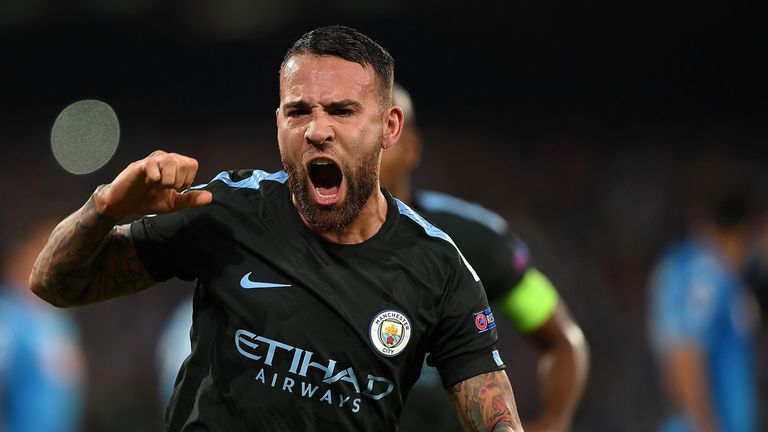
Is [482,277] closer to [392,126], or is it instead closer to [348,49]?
[392,126]

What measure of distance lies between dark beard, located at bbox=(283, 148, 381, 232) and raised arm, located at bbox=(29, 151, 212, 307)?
0.66 feet

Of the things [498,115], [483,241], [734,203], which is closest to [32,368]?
[498,115]

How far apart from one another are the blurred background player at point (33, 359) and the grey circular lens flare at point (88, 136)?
2.35 ft

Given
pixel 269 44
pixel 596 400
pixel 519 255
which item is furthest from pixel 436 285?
pixel 269 44

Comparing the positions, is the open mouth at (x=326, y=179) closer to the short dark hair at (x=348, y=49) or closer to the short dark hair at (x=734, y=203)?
the short dark hair at (x=348, y=49)

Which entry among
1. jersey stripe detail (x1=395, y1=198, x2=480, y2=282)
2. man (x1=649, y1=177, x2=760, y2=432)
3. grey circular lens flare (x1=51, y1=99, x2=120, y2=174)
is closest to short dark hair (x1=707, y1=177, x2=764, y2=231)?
man (x1=649, y1=177, x2=760, y2=432)

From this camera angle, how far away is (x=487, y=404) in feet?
7.44

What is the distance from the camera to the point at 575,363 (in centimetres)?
421

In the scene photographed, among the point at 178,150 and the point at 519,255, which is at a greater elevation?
the point at 178,150

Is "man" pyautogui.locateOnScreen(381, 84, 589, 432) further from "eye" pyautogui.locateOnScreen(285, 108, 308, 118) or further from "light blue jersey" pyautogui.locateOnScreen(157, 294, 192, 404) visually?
"light blue jersey" pyautogui.locateOnScreen(157, 294, 192, 404)

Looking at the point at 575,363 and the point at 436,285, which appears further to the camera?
the point at 575,363

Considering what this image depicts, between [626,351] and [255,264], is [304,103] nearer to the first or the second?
[255,264]

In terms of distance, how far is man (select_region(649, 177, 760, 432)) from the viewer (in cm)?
623

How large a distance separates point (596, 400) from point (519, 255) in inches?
167
